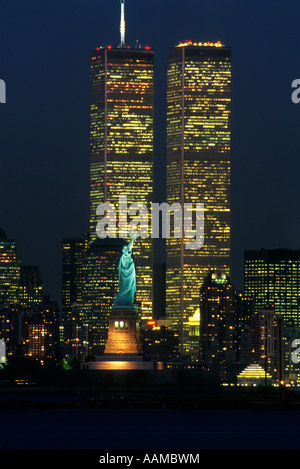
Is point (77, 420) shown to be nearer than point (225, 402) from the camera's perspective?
Yes

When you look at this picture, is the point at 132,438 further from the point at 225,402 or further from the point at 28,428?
the point at 225,402

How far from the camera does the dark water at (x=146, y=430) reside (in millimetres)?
121875

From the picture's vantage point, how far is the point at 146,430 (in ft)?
448

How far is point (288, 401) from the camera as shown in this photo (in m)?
177

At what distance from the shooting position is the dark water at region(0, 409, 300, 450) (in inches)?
4798

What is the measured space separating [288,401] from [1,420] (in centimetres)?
3573

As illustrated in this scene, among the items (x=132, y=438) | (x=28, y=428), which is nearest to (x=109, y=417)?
(x=28, y=428)
